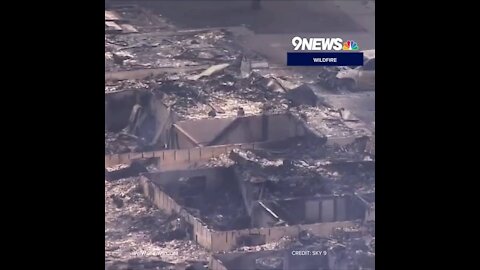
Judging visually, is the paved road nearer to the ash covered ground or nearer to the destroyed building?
the destroyed building

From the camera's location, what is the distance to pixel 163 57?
12.5ft

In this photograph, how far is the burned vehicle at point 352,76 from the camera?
379cm

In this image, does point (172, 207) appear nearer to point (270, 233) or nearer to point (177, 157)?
point (177, 157)

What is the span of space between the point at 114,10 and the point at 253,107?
23.4 inches

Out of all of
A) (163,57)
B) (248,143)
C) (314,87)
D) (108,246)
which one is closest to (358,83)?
(314,87)

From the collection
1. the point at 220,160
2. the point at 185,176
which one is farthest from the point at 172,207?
the point at 220,160

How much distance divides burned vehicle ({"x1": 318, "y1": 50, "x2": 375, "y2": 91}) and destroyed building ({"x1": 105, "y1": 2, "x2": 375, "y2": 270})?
0.25ft

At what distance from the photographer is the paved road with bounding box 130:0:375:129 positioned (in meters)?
3.79

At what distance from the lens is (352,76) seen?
150 inches

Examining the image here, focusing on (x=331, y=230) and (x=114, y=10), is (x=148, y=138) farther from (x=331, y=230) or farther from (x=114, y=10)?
(x=331, y=230)

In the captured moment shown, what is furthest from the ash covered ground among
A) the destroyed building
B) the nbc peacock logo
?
the nbc peacock logo

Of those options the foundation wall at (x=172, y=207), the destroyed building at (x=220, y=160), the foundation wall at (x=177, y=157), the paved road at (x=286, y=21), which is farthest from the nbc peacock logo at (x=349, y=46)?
the foundation wall at (x=172, y=207)

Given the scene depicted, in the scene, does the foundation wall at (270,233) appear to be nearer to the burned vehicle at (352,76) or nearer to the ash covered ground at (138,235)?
the ash covered ground at (138,235)

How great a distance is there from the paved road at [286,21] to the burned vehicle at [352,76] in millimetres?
28
